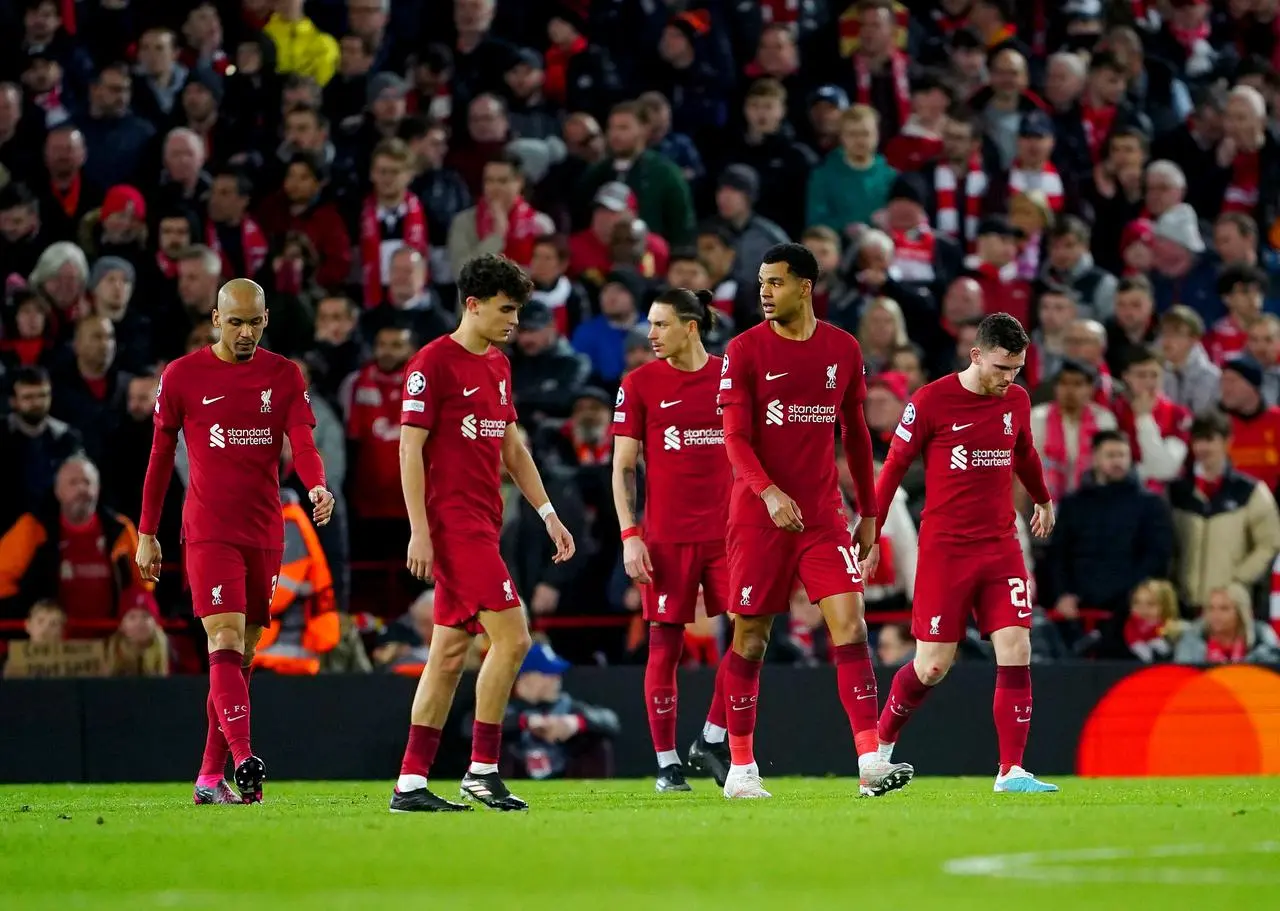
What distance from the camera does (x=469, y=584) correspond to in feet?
34.3

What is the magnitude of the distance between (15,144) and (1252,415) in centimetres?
1037

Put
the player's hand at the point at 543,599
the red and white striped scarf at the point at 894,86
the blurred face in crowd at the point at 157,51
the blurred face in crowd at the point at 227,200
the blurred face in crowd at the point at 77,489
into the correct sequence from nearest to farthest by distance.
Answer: the blurred face in crowd at the point at 77,489 → the player's hand at the point at 543,599 → the blurred face in crowd at the point at 227,200 → the blurred face in crowd at the point at 157,51 → the red and white striped scarf at the point at 894,86

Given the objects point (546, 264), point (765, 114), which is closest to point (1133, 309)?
point (765, 114)

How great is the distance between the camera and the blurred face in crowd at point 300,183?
19.5 meters

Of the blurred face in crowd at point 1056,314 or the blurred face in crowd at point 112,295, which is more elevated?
the blurred face in crowd at point 112,295

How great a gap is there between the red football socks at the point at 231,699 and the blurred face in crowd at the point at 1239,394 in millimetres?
9924

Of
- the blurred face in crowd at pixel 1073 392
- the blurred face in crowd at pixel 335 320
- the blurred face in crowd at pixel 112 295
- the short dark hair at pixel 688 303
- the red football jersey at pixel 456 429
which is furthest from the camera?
the blurred face in crowd at pixel 335 320

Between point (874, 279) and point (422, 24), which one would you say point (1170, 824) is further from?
point (422, 24)

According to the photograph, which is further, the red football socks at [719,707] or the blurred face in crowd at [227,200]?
the blurred face in crowd at [227,200]

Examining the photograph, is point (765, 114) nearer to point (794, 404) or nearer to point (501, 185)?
point (501, 185)

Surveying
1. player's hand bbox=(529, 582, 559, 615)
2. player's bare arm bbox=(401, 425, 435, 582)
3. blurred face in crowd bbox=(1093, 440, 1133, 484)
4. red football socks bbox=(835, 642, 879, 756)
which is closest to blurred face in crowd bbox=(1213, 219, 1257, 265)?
blurred face in crowd bbox=(1093, 440, 1133, 484)

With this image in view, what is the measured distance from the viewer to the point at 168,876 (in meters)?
8.09

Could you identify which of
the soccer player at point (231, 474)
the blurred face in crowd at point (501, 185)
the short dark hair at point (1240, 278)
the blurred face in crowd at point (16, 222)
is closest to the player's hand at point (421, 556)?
the soccer player at point (231, 474)

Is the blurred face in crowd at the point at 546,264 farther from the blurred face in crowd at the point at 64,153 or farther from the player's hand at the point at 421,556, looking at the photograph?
the player's hand at the point at 421,556
